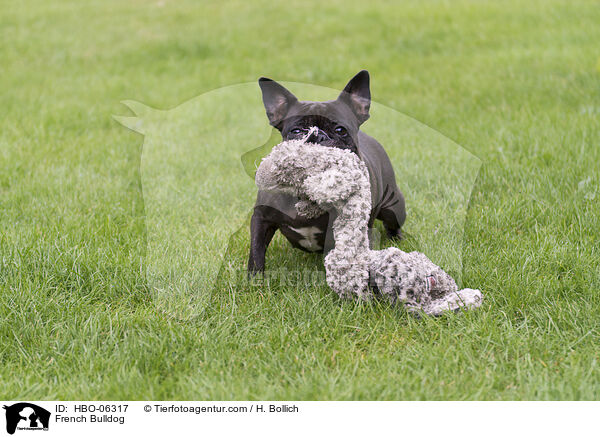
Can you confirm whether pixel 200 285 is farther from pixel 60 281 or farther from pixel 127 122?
pixel 127 122

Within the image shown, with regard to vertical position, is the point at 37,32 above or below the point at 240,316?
above

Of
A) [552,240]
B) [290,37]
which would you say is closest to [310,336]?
[552,240]

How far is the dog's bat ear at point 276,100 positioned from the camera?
10.1 ft

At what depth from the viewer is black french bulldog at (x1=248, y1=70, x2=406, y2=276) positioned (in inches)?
117

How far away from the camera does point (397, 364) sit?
2527 millimetres

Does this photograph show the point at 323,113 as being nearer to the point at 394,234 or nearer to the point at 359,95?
the point at 359,95

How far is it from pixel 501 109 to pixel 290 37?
4524 millimetres

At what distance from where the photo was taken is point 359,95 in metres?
3.17

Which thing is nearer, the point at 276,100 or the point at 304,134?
the point at 304,134
